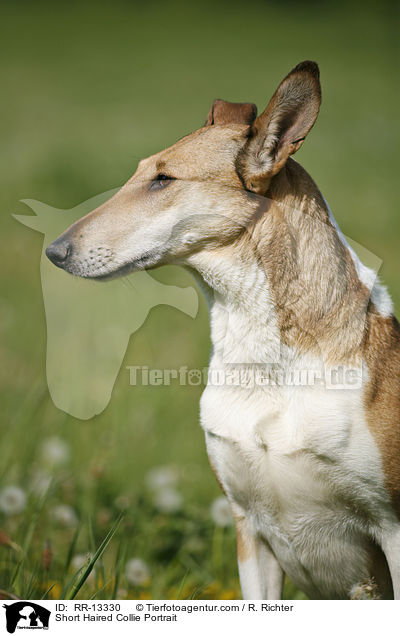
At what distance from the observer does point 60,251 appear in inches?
61.8

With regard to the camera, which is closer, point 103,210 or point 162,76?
point 103,210

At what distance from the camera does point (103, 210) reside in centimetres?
164

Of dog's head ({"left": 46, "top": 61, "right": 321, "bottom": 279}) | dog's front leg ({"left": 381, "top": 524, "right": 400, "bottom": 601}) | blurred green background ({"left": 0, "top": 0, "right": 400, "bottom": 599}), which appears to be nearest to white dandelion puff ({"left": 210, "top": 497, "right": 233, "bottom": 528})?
blurred green background ({"left": 0, "top": 0, "right": 400, "bottom": 599})

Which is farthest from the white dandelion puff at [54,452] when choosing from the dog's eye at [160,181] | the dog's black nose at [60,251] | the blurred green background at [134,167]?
the dog's eye at [160,181]

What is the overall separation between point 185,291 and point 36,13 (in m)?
1.30

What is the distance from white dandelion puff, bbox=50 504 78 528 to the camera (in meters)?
2.25

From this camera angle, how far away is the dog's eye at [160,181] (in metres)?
1.63

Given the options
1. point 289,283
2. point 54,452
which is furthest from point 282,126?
point 54,452

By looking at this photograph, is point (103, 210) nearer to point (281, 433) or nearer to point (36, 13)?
point (281, 433)

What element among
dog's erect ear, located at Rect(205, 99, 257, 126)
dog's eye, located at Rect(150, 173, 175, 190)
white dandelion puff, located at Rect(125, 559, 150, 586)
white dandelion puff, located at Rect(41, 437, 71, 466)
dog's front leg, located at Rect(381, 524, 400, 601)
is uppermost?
dog's erect ear, located at Rect(205, 99, 257, 126)

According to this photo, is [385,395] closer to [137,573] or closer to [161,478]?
[137,573]

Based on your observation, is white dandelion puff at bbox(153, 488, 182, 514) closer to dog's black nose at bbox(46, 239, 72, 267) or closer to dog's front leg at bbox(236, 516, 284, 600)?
dog's front leg at bbox(236, 516, 284, 600)

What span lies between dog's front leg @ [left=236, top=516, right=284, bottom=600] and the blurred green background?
23cm
